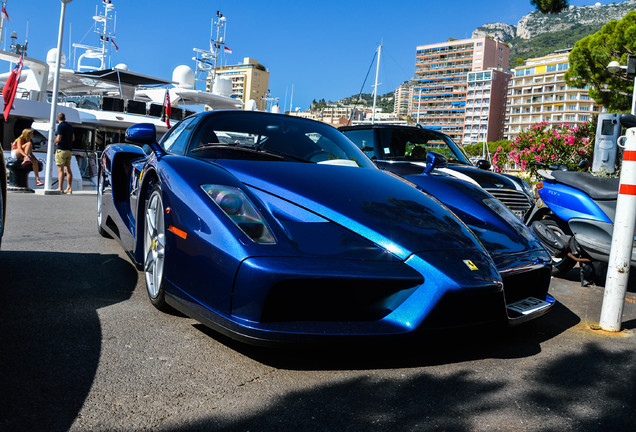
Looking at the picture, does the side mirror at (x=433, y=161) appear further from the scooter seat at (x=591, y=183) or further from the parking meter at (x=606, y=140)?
the parking meter at (x=606, y=140)

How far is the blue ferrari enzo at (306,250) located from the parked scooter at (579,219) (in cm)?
115

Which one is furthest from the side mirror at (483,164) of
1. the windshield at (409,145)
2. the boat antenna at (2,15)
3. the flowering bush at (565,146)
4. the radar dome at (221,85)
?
the radar dome at (221,85)

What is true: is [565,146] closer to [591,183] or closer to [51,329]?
[591,183]

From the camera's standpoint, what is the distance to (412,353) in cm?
257

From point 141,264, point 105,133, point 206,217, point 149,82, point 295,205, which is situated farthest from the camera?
point 149,82

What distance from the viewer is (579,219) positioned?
4.27 metres

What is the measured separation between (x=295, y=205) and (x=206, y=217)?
0.43 m

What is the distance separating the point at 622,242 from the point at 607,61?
84.5 ft

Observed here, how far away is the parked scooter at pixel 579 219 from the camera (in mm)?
4152

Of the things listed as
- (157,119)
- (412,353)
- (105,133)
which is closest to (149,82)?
(157,119)

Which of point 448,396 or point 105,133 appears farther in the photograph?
point 105,133

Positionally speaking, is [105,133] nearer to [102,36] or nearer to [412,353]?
[102,36]

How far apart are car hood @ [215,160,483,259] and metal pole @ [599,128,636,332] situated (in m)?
0.99

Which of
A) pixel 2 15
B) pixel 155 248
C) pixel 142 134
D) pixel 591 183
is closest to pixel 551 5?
pixel 591 183
